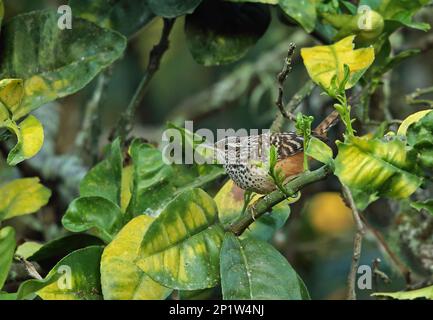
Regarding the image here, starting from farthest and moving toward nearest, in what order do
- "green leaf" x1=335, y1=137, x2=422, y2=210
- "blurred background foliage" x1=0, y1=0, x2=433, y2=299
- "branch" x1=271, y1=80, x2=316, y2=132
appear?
"blurred background foliage" x1=0, y1=0, x2=433, y2=299
"branch" x1=271, y1=80, x2=316, y2=132
"green leaf" x1=335, y1=137, x2=422, y2=210

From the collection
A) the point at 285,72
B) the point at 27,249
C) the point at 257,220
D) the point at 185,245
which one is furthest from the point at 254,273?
the point at 27,249

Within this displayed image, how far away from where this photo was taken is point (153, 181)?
171 cm

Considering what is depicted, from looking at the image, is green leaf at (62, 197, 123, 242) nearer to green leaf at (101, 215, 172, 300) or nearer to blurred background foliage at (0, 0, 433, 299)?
green leaf at (101, 215, 172, 300)

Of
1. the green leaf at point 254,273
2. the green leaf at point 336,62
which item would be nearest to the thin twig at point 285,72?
the green leaf at point 336,62

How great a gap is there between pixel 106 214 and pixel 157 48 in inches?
20.5

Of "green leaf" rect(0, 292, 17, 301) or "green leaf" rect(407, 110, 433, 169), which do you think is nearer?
"green leaf" rect(407, 110, 433, 169)

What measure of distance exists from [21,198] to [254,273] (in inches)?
23.4

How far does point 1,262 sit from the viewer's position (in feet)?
4.74

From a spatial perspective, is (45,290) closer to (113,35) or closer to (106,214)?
(106,214)

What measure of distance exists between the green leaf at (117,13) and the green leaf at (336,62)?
1.58 ft

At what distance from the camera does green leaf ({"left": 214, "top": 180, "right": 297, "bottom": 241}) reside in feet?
5.30

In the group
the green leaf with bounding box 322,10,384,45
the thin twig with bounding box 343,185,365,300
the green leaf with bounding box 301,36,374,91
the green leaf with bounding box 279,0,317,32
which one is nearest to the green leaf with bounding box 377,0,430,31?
the green leaf with bounding box 322,10,384,45

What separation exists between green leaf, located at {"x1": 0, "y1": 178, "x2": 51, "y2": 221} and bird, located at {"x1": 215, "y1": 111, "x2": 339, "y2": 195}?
0.40m

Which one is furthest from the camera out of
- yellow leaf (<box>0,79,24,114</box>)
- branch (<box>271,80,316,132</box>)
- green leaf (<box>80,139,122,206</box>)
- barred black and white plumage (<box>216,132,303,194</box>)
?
branch (<box>271,80,316,132</box>)
